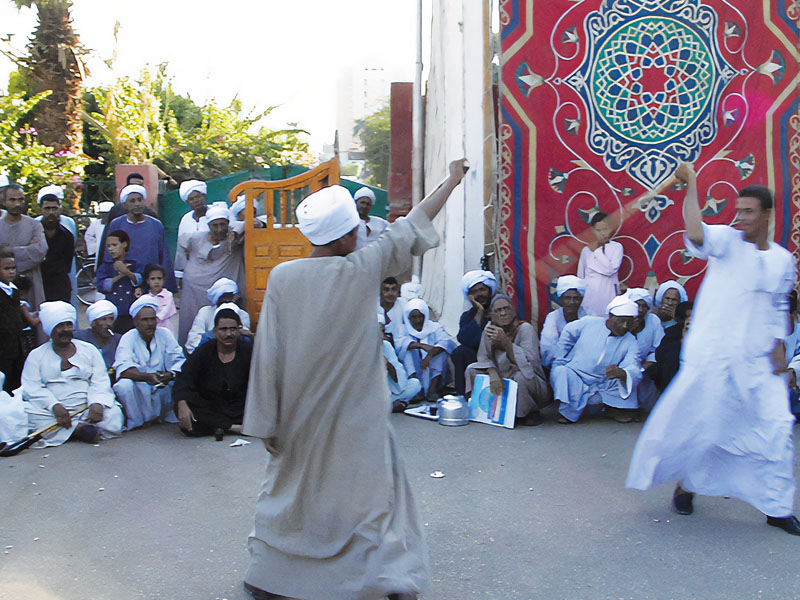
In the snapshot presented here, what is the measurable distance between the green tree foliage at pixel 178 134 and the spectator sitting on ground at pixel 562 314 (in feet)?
29.9

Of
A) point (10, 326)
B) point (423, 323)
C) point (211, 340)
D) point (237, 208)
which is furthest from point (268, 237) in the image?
point (10, 326)

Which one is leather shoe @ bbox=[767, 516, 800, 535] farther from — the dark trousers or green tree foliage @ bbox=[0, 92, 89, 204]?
green tree foliage @ bbox=[0, 92, 89, 204]

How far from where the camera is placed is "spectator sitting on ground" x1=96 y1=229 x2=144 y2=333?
7148mm

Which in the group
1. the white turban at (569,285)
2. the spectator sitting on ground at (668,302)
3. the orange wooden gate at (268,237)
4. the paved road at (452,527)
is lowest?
the paved road at (452,527)

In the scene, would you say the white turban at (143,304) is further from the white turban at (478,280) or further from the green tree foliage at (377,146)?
the green tree foliage at (377,146)

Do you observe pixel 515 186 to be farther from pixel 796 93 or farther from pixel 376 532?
pixel 376 532

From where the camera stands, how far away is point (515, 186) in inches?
297

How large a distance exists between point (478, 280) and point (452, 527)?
3016 mm

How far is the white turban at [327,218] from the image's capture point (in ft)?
10.5

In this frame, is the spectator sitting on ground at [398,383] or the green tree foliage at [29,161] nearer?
the spectator sitting on ground at [398,383]

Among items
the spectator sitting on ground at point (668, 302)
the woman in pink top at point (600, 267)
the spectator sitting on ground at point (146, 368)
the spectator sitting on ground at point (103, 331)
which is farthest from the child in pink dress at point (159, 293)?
the spectator sitting on ground at point (668, 302)

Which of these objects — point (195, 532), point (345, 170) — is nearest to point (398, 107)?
point (195, 532)

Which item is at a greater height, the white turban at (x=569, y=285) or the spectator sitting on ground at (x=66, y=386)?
the white turban at (x=569, y=285)

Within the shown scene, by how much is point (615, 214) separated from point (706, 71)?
54.6 inches
